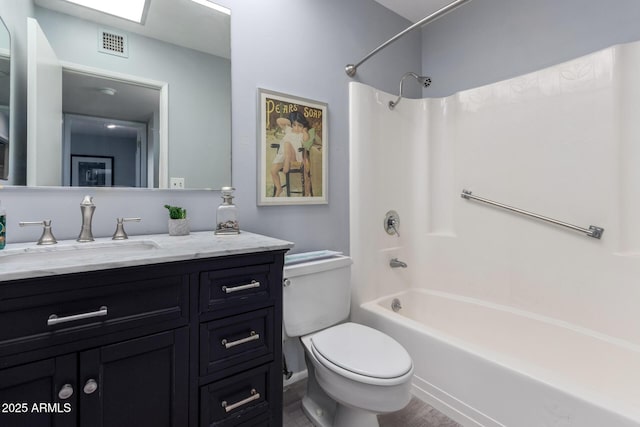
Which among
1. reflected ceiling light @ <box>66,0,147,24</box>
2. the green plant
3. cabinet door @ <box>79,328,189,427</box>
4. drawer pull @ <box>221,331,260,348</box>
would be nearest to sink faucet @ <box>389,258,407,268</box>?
drawer pull @ <box>221,331,260,348</box>

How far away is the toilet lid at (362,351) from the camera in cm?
117

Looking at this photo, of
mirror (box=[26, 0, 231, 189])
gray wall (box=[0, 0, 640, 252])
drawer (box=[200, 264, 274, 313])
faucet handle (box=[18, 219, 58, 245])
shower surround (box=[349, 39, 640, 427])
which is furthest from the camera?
shower surround (box=[349, 39, 640, 427])

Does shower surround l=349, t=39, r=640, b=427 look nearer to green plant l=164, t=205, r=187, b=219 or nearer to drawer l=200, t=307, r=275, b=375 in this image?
drawer l=200, t=307, r=275, b=375

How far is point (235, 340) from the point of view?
1.00 meters

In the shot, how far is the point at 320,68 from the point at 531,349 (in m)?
2.10

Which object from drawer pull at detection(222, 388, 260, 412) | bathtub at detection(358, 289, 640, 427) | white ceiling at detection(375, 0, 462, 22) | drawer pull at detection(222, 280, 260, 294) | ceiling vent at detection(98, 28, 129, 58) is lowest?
bathtub at detection(358, 289, 640, 427)

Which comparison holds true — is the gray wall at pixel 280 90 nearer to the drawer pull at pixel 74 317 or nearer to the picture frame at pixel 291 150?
the picture frame at pixel 291 150

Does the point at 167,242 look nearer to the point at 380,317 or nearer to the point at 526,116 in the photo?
the point at 380,317

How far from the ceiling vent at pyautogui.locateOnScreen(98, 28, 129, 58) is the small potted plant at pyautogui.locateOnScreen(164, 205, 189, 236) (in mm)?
669

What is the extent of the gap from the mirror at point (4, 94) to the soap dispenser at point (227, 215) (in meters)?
0.74

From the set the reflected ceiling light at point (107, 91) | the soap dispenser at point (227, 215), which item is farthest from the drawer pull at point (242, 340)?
the reflected ceiling light at point (107, 91)

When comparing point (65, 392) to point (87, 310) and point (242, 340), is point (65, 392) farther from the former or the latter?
point (242, 340)

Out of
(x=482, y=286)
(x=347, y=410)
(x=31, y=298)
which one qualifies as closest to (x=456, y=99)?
(x=482, y=286)

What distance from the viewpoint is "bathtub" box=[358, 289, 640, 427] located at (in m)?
1.12
